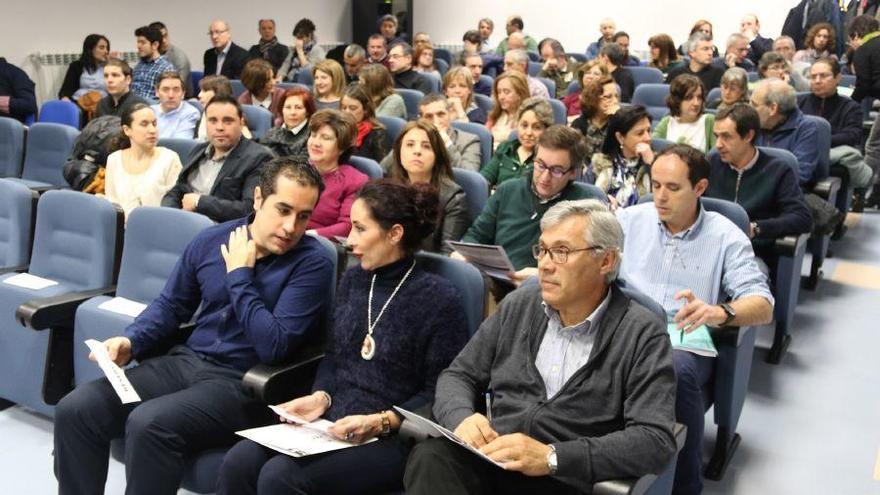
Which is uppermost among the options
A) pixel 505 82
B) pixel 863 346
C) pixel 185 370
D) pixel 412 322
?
pixel 505 82

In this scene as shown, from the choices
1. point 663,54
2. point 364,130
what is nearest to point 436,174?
point 364,130

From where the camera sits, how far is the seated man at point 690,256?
2.66 m

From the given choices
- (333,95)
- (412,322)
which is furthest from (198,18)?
(412,322)

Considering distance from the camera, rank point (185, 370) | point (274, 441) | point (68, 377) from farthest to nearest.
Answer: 1. point (68, 377)
2. point (185, 370)
3. point (274, 441)

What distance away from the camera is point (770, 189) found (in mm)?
3627

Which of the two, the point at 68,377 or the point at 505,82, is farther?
the point at 505,82

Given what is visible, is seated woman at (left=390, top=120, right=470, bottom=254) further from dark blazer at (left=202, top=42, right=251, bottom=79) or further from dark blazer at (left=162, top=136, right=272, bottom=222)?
dark blazer at (left=202, top=42, right=251, bottom=79)

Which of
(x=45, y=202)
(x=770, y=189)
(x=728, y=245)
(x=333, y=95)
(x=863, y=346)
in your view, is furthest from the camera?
(x=333, y=95)

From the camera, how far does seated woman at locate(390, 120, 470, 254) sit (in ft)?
11.4

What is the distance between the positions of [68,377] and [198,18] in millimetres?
7393

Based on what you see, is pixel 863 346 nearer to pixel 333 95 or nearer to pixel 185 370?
pixel 185 370

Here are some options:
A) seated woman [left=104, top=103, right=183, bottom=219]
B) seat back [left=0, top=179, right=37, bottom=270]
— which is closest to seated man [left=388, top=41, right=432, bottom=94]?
seated woman [left=104, top=103, right=183, bottom=219]

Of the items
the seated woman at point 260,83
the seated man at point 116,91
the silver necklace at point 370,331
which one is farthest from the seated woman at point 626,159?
the seated man at point 116,91

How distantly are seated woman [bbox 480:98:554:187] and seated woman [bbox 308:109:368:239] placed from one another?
0.77 metres
